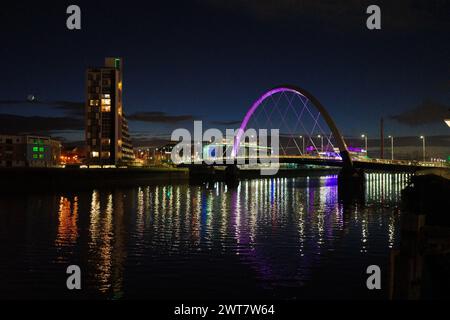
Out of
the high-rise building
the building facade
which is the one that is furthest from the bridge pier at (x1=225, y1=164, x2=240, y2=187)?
the building facade

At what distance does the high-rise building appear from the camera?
141 metres

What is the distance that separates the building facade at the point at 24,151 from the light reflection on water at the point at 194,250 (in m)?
106

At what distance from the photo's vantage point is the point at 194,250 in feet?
95.8

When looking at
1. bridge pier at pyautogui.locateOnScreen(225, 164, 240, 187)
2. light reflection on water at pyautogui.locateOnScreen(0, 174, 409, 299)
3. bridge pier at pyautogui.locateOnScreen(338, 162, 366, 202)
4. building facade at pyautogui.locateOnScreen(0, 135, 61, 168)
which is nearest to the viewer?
light reflection on water at pyautogui.locateOnScreen(0, 174, 409, 299)

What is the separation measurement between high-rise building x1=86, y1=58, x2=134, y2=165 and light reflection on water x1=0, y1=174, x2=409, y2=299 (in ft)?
294

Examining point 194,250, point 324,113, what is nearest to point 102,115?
point 324,113

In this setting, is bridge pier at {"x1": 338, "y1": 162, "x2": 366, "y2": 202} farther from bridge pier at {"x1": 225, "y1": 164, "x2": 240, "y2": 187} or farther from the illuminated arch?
bridge pier at {"x1": 225, "y1": 164, "x2": 240, "y2": 187}

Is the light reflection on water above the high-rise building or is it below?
below

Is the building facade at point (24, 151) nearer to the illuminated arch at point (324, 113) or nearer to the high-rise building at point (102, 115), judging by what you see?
the high-rise building at point (102, 115)

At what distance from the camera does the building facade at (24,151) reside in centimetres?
14918

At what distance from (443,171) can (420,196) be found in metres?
10.5

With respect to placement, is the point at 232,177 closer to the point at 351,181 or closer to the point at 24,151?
the point at 351,181
